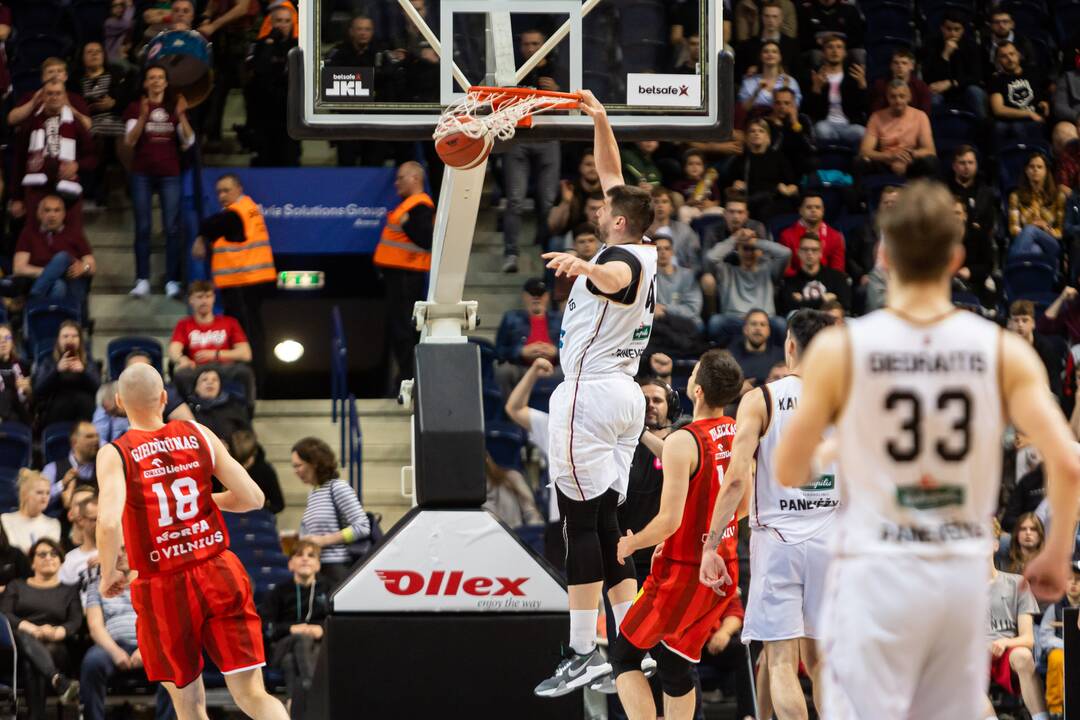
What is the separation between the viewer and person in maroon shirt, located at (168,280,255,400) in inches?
515

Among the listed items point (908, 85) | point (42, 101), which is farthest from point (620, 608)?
point (908, 85)

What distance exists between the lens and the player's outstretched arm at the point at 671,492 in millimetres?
7488

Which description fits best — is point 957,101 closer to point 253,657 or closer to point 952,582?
point 253,657

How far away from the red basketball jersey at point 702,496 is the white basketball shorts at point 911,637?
3.05 meters

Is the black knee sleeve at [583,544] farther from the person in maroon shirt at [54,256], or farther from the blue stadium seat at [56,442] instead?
the person in maroon shirt at [54,256]

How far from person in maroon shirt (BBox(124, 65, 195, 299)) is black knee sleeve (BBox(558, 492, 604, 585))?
7642 millimetres

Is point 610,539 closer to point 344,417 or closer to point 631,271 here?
point 631,271

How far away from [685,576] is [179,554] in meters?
2.28

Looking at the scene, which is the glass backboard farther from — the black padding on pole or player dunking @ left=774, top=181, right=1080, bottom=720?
player dunking @ left=774, top=181, right=1080, bottom=720

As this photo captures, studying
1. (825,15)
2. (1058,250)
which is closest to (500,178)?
(825,15)

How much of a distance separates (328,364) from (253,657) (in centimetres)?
798

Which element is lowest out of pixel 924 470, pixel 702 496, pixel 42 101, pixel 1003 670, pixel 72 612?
pixel 1003 670

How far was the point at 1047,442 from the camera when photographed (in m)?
4.56

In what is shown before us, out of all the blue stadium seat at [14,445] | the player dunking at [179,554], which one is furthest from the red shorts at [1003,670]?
the blue stadium seat at [14,445]
